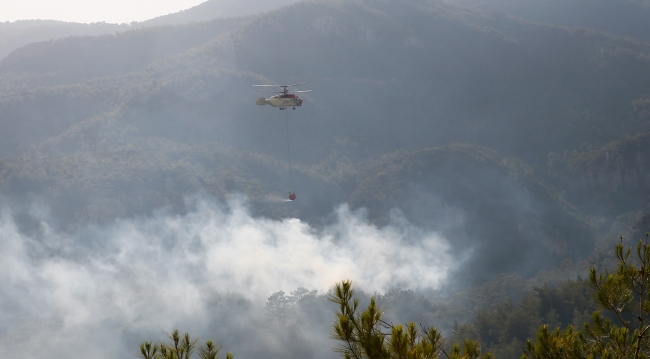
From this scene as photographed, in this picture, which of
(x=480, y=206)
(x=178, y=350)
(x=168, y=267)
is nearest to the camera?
(x=178, y=350)

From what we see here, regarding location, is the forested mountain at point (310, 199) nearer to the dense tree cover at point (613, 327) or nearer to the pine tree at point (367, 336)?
the dense tree cover at point (613, 327)

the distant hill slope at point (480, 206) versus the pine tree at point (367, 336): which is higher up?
the distant hill slope at point (480, 206)

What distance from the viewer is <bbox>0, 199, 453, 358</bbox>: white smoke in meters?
92.9

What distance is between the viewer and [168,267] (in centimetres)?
11075

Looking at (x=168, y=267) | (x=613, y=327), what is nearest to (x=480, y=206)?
(x=168, y=267)

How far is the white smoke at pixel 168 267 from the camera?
92.9 meters

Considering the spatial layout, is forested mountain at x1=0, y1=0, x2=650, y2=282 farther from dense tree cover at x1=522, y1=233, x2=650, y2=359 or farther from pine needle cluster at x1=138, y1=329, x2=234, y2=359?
pine needle cluster at x1=138, y1=329, x2=234, y2=359

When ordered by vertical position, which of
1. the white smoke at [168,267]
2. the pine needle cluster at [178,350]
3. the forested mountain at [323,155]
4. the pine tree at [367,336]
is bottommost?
the pine tree at [367,336]

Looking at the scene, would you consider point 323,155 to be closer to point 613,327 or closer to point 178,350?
point 613,327

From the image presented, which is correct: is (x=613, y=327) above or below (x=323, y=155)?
below

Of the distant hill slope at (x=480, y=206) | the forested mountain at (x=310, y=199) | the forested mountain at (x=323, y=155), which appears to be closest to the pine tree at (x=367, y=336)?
the forested mountain at (x=310, y=199)

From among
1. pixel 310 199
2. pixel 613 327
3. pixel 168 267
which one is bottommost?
pixel 613 327

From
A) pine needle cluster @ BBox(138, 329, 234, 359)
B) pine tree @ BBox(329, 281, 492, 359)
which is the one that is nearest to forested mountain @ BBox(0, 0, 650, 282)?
pine needle cluster @ BBox(138, 329, 234, 359)

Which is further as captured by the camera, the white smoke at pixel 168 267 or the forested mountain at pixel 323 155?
the forested mountain at pixel 323 155
